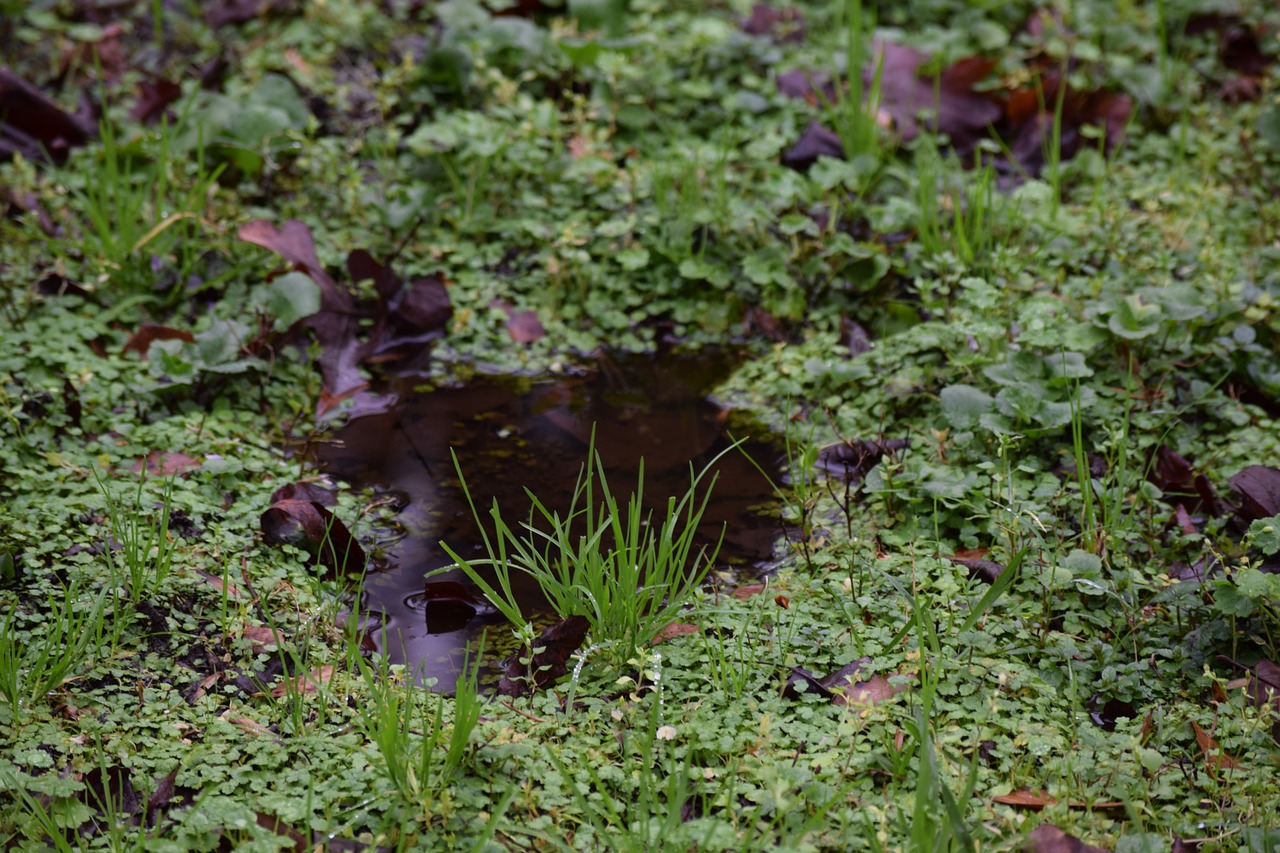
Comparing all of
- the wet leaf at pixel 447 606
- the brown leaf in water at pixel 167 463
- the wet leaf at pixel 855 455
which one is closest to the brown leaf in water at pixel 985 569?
the wet leaf at pixel 855 455

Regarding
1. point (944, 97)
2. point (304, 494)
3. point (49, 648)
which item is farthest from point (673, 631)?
point (944, 97)

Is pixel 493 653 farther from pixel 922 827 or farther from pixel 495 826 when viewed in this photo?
pixel 922 827

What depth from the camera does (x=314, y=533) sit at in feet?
8.83

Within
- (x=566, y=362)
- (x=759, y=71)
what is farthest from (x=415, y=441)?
(x=759, y=71)

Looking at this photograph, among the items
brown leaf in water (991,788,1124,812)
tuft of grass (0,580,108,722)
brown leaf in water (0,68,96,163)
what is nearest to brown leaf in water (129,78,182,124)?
brown leaf in water (0,68,96,163)

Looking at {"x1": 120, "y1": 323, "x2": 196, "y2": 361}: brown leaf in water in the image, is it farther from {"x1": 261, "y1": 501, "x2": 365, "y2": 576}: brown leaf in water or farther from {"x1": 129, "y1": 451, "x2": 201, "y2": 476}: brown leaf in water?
{"x1": 261, "y1": 501, "x2": 365, "y2": 576}: brown leaf in water

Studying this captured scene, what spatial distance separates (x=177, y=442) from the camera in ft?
9.83

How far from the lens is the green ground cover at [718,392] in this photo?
205cm

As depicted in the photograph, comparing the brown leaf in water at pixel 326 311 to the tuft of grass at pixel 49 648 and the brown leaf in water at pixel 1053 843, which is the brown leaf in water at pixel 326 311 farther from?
the brown leaf in water at pixel 1053 843

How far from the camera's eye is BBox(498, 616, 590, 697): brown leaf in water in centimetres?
235

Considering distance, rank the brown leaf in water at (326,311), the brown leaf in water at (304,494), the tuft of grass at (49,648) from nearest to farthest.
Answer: the tuft of grass at (49,648) → the brown leaf in water at (304,494) → the brown leaf in water at (326,311)

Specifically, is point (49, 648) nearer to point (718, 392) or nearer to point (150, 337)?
point (150, 337)

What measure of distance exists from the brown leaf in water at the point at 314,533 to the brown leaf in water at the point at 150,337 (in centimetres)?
85

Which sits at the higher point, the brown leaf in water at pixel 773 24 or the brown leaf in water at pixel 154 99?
the brown leaf in water at pixel 773 24
